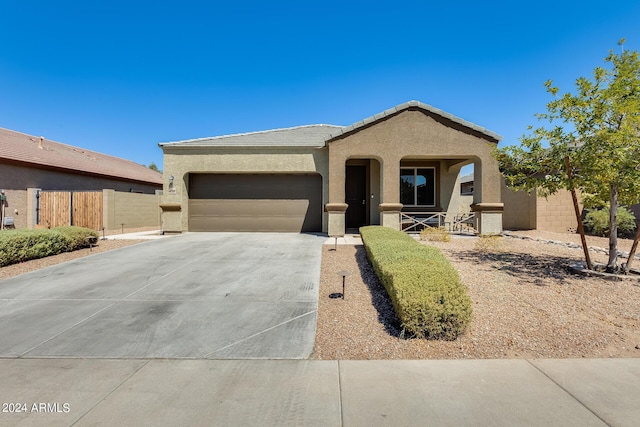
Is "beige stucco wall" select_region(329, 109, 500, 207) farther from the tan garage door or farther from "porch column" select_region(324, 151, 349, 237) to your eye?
the tan garage door

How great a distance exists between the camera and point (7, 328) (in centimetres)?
420

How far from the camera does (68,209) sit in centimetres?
1439

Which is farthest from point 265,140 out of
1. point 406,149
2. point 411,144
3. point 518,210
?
point 518,210

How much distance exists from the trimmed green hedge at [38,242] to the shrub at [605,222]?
1922 centimetres

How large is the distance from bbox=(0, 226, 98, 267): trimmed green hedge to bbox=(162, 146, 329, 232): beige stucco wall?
374cm

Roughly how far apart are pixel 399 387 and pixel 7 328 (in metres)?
5.35

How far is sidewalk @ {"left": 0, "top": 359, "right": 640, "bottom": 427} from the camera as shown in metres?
2.43

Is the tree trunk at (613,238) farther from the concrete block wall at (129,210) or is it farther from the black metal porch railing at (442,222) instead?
the concrete block wall at (129,210)

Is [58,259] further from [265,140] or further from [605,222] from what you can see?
[605,222]

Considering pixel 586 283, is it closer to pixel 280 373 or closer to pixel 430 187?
pixel 280 373

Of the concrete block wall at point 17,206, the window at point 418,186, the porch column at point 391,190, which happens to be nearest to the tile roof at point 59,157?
the concrete block wall at point 17,206

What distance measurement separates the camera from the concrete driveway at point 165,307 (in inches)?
144

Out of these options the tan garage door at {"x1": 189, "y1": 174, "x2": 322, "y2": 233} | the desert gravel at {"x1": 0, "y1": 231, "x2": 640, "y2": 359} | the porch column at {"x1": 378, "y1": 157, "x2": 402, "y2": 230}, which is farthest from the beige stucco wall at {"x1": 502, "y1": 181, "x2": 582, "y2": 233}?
the tan garage door at {"x1": 189, "y1": 174, "x2": 322, "y2": 233}

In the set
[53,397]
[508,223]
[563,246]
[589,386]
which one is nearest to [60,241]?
[53,397]
